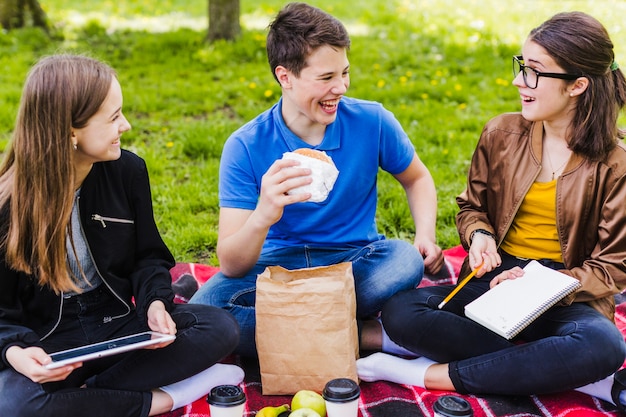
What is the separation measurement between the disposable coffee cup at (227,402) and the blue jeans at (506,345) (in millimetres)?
814

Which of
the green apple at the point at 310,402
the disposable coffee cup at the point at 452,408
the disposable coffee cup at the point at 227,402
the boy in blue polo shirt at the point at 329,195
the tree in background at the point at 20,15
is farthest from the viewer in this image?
the tree in background at the point at 20,15

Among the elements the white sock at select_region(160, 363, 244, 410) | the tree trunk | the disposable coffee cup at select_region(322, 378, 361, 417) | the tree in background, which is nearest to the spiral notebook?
the disposable coffee cup at select_region(322, 378, 361, 417)

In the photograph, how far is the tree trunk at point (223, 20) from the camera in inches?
304

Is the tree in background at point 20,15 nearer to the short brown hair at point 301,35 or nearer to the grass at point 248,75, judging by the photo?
the grass at point 248,75

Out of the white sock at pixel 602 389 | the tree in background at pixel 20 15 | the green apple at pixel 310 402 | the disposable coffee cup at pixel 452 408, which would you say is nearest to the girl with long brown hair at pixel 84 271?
the green apple at pixel 310 402

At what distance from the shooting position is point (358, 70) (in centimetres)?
711

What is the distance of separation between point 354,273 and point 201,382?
2.50ft

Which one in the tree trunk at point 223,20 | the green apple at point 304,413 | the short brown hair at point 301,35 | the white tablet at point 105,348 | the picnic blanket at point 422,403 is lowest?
the picnic blanket at point 422,403

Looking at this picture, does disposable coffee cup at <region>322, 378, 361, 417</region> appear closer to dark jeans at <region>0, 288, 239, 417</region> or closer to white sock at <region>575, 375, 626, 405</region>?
dark jeans at <region>0, 288, 239, 417</region>

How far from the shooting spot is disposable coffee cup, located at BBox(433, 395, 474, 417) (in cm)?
215

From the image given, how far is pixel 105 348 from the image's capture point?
94.6 inches

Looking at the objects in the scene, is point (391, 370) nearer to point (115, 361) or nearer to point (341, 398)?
point (341, 398)

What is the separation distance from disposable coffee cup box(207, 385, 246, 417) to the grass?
1672 millimetres

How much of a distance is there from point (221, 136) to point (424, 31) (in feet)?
12.8
